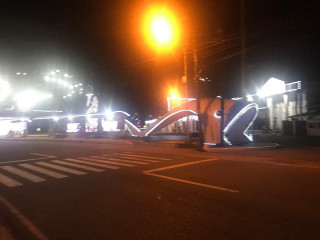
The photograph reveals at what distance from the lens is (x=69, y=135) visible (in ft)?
154

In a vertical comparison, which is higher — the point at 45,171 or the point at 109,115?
the point at 109,115

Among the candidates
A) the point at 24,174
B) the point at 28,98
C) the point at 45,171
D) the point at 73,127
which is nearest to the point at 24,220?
the point at 24,174

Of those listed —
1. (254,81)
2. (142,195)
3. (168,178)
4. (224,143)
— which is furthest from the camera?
(254,81)

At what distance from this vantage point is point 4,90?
196 ft

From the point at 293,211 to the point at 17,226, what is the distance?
561 centimetres

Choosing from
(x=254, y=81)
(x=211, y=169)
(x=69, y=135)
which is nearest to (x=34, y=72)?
(x=69, y=135)

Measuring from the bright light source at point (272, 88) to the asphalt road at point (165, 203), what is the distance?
31853 mm

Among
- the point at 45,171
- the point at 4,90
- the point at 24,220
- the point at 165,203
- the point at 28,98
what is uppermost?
the point at 4,90

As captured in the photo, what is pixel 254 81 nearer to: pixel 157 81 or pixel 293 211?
pixel 157 81

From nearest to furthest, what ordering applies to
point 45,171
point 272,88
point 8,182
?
point 8,182 → point 45,171 → point 272,88

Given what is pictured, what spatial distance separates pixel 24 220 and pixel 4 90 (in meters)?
60.2

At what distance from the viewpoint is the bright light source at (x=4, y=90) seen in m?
57.9

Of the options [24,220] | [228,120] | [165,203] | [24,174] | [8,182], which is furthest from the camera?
[228,120]

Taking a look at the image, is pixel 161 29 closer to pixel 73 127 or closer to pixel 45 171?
pixel 45 171
